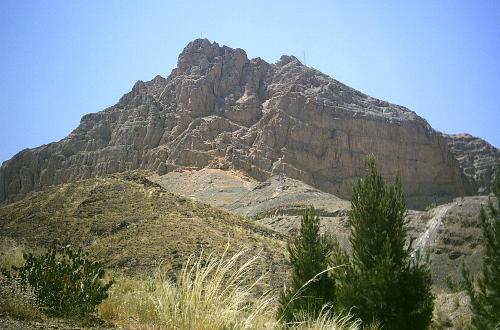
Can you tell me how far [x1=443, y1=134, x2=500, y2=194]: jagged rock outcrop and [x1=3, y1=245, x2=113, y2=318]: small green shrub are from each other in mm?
102728

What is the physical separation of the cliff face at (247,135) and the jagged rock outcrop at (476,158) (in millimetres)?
6735

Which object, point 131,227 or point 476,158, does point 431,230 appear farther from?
point 476,158

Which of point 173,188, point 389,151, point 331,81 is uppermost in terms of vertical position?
point 331,81

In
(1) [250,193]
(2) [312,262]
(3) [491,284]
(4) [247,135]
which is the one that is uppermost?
(4) [247,135]

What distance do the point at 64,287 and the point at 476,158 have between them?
114 m

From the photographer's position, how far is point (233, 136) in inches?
3361

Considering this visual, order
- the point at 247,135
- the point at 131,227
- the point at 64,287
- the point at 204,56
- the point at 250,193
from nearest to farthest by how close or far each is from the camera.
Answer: the point at 64,287 < the point at 131,227 < the point at 250,193 < the point at 247,135 < the point at 204,56

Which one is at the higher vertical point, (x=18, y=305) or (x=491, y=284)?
(x=18, y=305)

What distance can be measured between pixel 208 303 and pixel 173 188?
68.8m

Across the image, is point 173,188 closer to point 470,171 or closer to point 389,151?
point 389,151

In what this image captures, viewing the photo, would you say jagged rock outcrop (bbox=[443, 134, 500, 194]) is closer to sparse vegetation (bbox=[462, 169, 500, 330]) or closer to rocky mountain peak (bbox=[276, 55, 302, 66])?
rocky mountain peak (bbox=[276, 55, 302, 66])

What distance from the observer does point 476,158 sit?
10631 centimetres

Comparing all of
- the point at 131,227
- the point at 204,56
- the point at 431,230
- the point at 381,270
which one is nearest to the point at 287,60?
the point at 204,56

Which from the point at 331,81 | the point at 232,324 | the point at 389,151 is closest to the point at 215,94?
the point at 331,81
